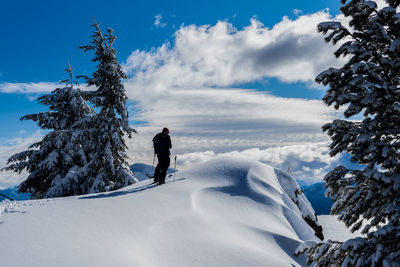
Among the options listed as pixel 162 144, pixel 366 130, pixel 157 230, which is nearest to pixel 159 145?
pixel 162 144

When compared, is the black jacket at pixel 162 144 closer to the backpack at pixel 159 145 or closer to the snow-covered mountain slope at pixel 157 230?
the backpack at pixel 159 145

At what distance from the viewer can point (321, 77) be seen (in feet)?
16.4

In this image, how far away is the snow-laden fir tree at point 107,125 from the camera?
15.7 meters

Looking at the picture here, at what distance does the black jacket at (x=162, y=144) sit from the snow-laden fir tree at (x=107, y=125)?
556cm

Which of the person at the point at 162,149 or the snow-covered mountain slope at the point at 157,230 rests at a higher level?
the person at the point at 162,149

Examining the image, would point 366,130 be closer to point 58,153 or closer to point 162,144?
point 162,144

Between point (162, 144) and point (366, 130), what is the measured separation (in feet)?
26.1

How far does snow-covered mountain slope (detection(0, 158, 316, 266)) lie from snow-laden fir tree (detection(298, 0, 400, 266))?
6.46ft

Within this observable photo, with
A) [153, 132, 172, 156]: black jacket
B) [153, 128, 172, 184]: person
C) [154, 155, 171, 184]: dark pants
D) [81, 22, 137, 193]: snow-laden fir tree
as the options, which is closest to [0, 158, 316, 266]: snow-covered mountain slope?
[154, 155, 171, 184]: dark pants

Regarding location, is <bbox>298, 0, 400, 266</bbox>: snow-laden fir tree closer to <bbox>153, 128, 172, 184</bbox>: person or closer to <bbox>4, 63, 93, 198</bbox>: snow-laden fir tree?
<bbox>153, 128, 172, 184</bbox>: person

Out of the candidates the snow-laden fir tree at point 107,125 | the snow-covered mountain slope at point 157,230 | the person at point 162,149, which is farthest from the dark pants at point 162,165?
the snow-laden fir tree at point 107,125

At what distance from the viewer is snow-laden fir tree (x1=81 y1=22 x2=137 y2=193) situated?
15.7 metres

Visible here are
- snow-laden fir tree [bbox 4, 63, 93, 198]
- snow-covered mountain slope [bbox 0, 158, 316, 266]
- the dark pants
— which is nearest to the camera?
snow-covered mountain slope [bbox 0, 158, 316, 266]

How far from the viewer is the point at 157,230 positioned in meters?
5.69
